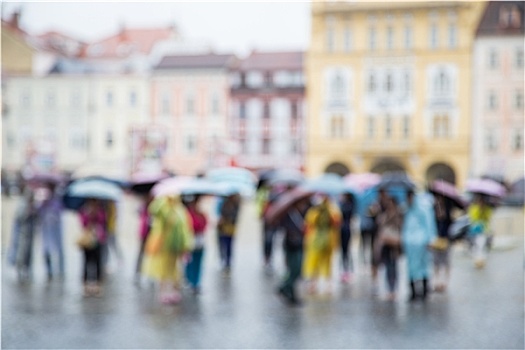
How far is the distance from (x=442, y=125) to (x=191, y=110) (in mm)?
4578

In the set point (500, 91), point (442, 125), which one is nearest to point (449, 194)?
point (500, 91)

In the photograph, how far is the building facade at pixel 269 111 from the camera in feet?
50.9

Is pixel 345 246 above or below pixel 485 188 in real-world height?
below

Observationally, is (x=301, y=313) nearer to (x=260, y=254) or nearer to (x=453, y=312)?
(x=453, y=312)

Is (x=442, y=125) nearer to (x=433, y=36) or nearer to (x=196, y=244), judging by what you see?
(x=433, y=36)

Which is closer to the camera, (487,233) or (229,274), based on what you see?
(229,274)

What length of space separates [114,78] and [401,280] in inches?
203

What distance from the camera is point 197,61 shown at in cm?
1293

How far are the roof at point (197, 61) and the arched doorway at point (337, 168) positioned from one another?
4325 millimetres

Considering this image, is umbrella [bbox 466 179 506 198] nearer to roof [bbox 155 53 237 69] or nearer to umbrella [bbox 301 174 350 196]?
umbrella [bbox 301 174 350 196]

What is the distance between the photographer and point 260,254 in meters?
12.9

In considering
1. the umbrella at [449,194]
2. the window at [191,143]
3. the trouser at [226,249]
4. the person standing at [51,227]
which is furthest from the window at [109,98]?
the umbrella at [449,194]

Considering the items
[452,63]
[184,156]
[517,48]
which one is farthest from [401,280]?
[452,63]

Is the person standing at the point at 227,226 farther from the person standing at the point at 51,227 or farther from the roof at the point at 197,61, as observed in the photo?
the roof at the point at 197,61
